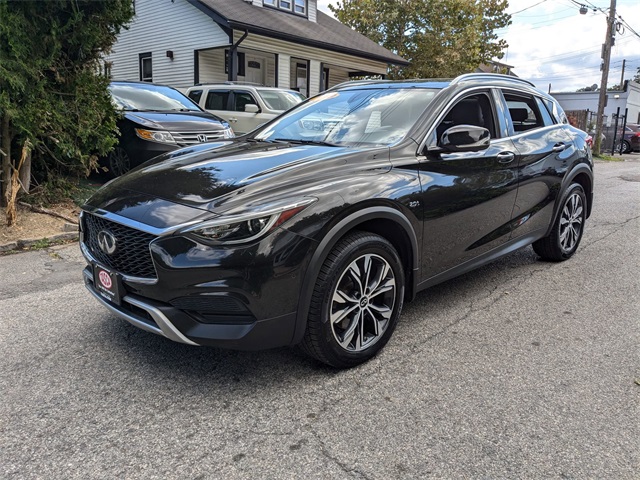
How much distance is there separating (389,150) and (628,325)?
2.26 m

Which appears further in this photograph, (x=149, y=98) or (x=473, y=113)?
(x=149, y=98)

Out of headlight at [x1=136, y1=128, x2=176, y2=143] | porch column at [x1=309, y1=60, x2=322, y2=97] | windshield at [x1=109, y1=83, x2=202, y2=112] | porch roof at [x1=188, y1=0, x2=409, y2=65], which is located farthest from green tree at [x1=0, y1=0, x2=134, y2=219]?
porch column at [x1=309, y1=60, x2=322, y2=97]

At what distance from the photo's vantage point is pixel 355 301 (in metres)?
2.96

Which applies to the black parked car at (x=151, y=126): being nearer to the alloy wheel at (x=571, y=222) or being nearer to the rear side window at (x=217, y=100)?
the rear side window at (x=217, y=100)

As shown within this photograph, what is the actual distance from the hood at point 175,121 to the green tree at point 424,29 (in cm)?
1806

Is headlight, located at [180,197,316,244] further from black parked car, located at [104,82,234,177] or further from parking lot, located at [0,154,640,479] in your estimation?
black parked car, located at [104,82,234,177]

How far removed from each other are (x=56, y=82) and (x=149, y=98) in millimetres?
2763

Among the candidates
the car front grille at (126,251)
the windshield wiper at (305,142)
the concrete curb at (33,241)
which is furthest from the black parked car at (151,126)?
the car front grille at (126,251)

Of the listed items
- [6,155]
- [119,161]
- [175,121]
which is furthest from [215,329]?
[119,161]

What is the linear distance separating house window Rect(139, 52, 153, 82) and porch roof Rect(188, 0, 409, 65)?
422 cm

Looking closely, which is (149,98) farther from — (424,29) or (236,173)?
(424,29)

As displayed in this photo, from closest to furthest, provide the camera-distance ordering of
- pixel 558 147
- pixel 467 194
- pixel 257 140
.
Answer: pixel 467 194, pixel 257 140, pixel 558 147

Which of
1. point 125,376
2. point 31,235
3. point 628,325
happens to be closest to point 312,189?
point 125,376

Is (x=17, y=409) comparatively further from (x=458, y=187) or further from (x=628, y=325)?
(x=628, y=325)
